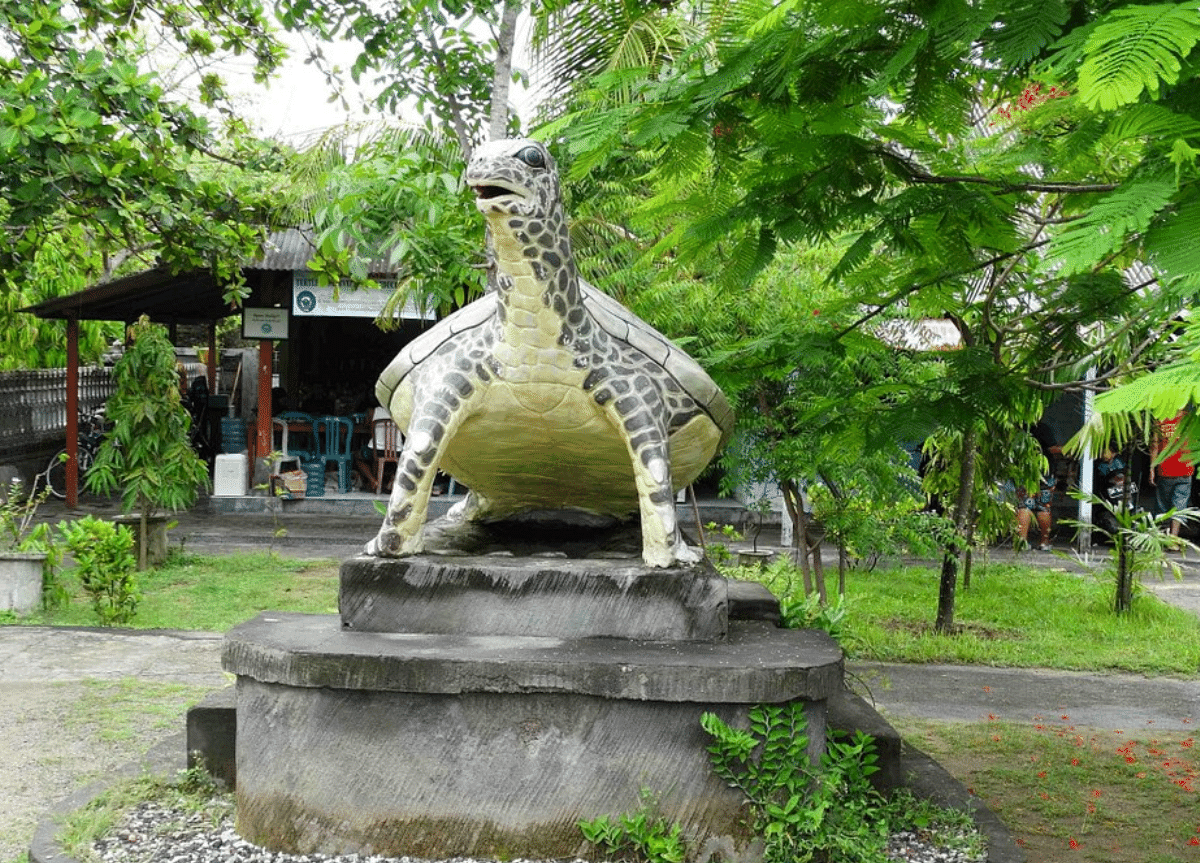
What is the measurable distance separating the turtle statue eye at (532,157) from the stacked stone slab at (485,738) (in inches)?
54.8

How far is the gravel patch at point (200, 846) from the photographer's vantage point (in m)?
3.44

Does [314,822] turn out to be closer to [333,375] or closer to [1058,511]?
[1058,511]

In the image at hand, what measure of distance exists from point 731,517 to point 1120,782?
854cm

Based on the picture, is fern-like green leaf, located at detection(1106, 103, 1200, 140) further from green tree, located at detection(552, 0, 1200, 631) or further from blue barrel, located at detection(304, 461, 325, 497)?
blue barrel, located at detection(304, 461, 325, 497)

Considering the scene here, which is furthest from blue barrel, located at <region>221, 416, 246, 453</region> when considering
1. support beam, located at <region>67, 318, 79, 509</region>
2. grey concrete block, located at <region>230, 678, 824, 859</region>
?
grey concrete block, located at <region>230, 678, 824, 859</region>

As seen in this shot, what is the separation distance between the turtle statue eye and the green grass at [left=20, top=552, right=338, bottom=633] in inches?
196

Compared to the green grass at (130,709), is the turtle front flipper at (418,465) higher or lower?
higher

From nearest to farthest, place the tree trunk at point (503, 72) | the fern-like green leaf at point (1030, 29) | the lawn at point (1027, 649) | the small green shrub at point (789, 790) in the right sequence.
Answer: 1. the fern-like green leaf at point (1030, 29)
2. the small green shrub at point (789, 790)
3. the lawn at point (1027, 649)
4. the tree trunk at point (503, 72)

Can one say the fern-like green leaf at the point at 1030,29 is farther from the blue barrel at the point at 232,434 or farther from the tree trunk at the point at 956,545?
the blue barrel at the point at 232,434

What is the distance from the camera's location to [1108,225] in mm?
2262

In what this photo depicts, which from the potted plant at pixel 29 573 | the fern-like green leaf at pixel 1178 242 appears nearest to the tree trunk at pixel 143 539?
the potted plant at pixel 29 573

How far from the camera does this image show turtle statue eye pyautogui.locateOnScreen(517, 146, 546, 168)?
3.49 metres

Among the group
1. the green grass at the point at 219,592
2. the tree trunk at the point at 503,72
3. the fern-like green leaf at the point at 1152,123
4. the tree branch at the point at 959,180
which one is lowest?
the green grass at the point at 219,592

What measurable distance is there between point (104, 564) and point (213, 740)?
450 centimetres
